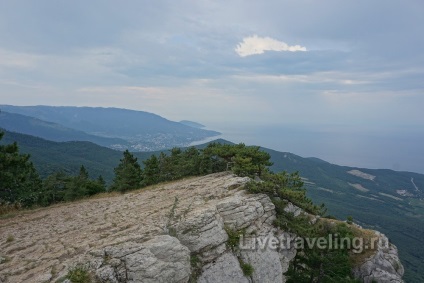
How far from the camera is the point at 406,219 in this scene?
182 metres

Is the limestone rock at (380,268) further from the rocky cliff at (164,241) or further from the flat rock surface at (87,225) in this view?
the flat rock surface at (87,225)

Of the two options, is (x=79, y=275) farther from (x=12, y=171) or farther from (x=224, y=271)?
(x=12, y=171)

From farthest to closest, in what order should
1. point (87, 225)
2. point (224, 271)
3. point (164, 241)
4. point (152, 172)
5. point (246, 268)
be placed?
Result: point (152, 172), point (87, 225), point (246, 268), point (224, 271), point (164, 241)

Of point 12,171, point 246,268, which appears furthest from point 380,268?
point 12,171

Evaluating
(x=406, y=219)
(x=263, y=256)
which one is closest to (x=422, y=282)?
(x=406, y=219)

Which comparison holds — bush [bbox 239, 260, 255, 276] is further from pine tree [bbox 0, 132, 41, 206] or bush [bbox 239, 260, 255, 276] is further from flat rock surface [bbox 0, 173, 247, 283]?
pine tree [bbox 0, 132, 41, 206]

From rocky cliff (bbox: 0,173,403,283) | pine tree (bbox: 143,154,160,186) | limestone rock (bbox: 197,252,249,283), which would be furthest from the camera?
pine tree (bbox: 143,154,160,186)

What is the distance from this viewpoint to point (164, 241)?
13.0m

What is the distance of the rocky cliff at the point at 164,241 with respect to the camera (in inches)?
471

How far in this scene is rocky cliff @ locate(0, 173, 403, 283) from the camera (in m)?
12.0

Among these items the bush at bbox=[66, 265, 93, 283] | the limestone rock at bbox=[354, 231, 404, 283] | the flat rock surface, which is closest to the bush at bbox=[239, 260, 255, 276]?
the flat rock surface

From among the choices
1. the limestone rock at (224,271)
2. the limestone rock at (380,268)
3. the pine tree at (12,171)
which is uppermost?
the pine tree at (12,171)

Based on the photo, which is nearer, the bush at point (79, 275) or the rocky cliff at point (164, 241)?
the bush at point (79, 275)

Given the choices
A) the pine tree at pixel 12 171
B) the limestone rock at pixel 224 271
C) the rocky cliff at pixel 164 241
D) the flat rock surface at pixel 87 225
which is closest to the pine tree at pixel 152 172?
the flat rock surface at pixel 87 225
